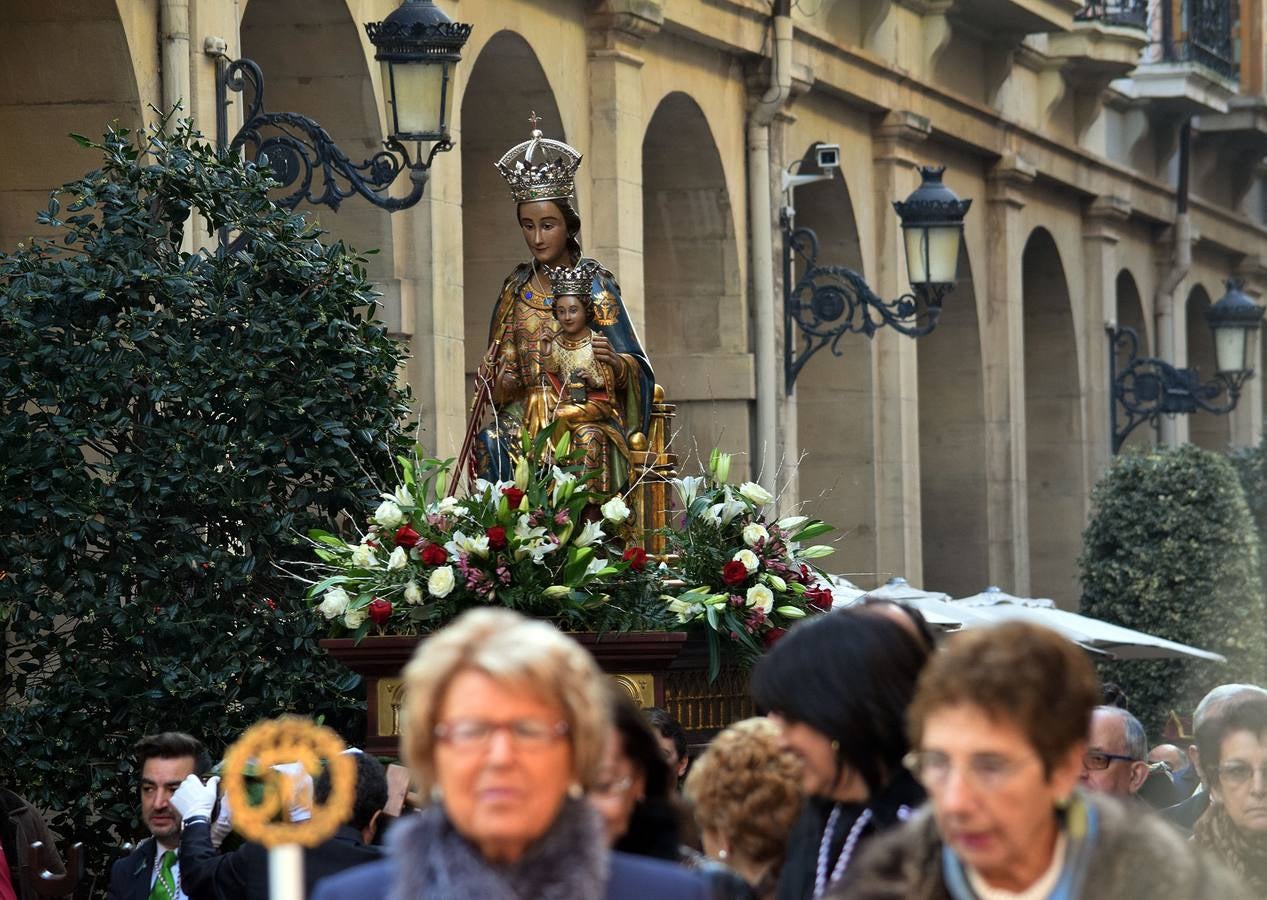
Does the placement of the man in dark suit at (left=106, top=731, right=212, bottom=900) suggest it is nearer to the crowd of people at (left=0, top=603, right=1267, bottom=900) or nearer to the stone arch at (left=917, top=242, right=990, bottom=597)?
the crowd of people at (left=0, top=603, right=1267, bottom=900)

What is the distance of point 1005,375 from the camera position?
2738 cm

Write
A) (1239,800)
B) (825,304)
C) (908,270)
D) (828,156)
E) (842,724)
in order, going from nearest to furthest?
(842,724), (1239,800), (908,270), (825,304), (828,156)

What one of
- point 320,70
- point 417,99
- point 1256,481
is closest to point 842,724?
point 417,99

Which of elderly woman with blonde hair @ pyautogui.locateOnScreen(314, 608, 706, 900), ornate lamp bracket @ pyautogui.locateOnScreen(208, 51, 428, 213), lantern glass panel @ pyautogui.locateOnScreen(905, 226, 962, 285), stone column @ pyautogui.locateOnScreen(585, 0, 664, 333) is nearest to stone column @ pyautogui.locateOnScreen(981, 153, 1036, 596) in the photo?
stone column @ pyautogui.locateOnScreen(585, 0, 664, 333)

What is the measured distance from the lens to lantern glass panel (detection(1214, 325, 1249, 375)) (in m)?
26.8

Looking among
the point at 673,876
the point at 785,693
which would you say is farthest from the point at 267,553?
the point at 673,876

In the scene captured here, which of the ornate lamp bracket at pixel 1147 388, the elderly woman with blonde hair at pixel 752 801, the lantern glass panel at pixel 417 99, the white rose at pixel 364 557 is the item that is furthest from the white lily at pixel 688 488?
the ornate lamp bracket at pixel 1147 388

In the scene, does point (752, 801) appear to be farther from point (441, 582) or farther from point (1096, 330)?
point (1096, 330)

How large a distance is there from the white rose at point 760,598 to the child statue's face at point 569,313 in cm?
134

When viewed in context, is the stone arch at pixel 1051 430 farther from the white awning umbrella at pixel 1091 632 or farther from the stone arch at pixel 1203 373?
the white awning umbrella at pixel 1091 632

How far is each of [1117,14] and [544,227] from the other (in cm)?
2029

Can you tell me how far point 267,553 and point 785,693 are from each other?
5.56 m

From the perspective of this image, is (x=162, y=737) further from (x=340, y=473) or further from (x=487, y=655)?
(x=487, y=655)

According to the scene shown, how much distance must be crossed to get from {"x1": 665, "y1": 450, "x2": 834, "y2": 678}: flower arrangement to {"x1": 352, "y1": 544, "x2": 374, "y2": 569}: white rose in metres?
1.03
